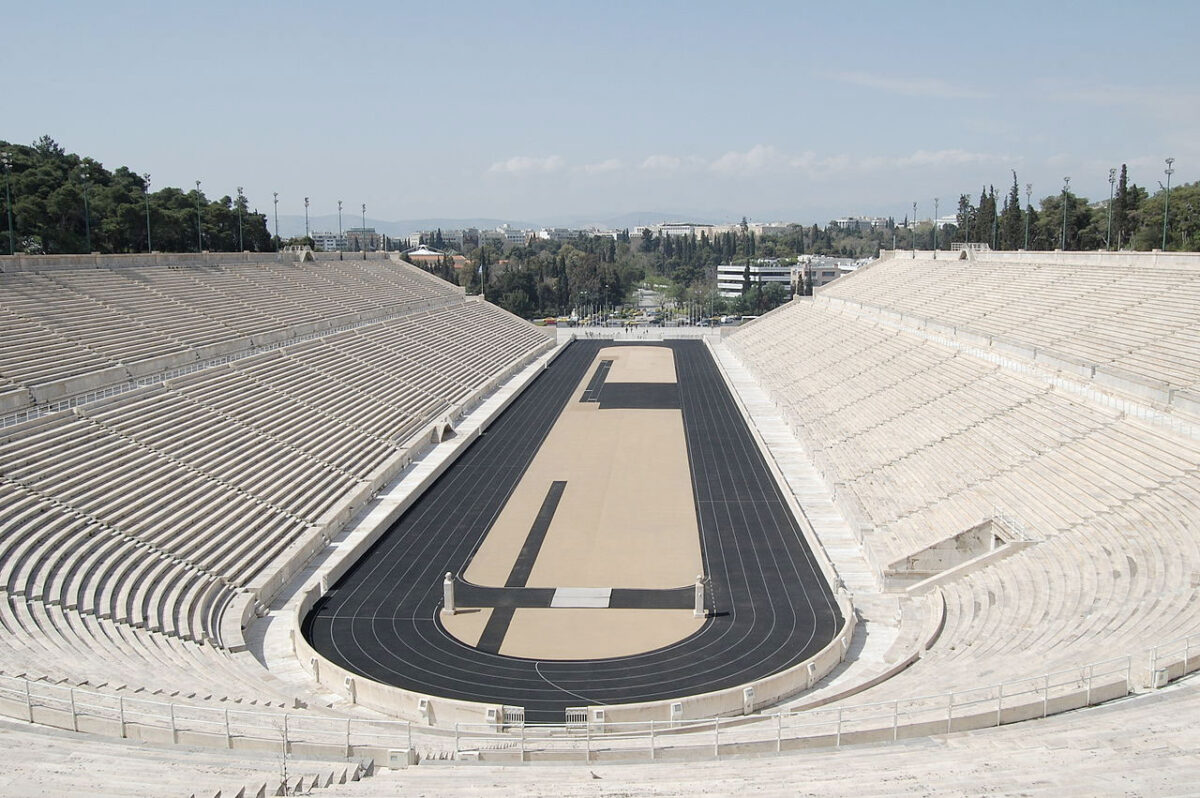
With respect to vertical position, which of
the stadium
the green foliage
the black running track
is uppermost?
the green foliage

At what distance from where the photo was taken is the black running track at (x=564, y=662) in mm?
13922

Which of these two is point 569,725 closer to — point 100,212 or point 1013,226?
point 100,212

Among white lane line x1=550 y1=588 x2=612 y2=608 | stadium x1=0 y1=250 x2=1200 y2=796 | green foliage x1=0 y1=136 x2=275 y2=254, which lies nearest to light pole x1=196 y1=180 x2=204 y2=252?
green foliage x1=0 y1=136 x2=275 y2=254

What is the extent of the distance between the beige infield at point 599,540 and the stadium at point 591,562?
112mm

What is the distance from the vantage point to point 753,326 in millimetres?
58469

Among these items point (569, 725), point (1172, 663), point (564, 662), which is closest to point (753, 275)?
point (564, 662)

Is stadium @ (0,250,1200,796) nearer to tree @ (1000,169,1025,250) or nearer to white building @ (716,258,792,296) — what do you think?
tree @ (1000,169,1025,250)

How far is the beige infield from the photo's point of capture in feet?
51.7

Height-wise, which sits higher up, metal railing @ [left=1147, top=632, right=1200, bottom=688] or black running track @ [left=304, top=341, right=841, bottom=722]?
metal railing @ [left=1147, top=632, right=1200, bottom=688]

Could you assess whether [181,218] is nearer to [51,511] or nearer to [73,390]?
[73,390]

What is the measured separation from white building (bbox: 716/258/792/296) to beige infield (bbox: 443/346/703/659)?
80699 mm

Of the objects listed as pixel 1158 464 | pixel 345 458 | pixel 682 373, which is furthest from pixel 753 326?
pixel 1158 464

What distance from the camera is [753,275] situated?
116m

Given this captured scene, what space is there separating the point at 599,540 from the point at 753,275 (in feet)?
323
